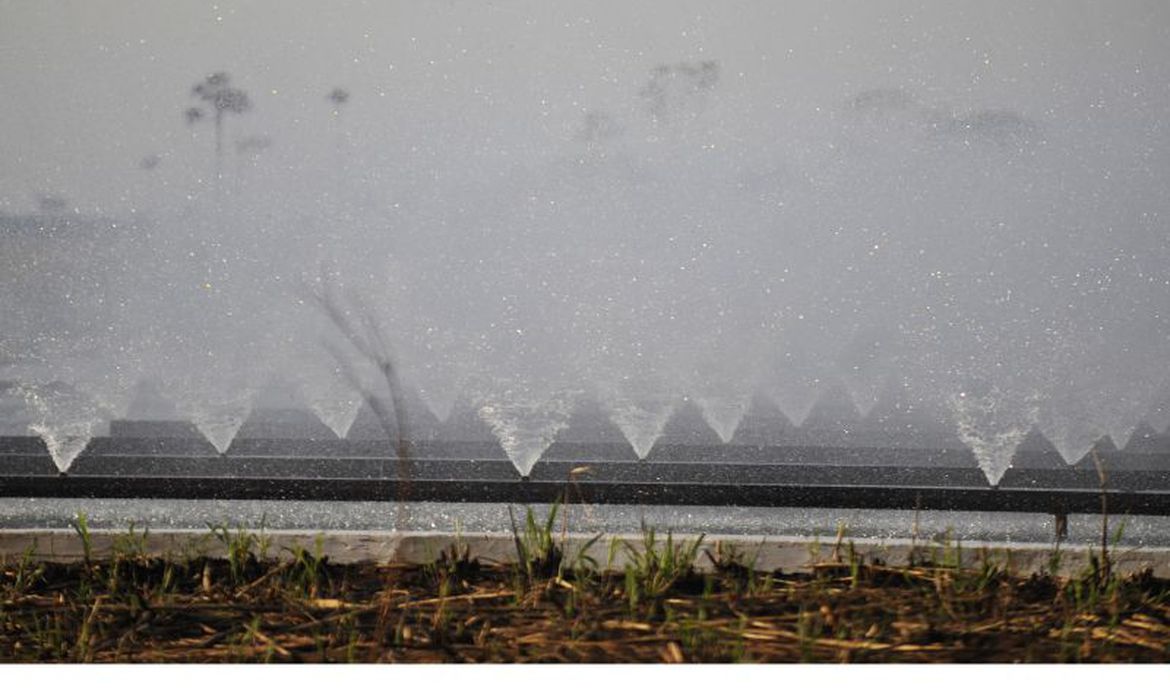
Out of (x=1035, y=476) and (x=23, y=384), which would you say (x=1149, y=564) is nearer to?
(x=1035, y=476)

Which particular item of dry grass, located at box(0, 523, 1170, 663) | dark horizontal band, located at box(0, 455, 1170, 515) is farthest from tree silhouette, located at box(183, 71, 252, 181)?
dry grass, located at box(0, 523, 1170, 663)

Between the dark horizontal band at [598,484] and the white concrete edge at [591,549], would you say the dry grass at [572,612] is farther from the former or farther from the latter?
the dark horizontal band at [598,484]

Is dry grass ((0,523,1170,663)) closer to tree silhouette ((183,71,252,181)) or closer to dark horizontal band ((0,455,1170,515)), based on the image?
dark horizontal band ((0,455,1170,515))

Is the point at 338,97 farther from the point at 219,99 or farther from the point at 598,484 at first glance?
the point at 598,484

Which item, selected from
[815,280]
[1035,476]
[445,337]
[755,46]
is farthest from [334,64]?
[1035,476]

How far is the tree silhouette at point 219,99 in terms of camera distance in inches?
84.0

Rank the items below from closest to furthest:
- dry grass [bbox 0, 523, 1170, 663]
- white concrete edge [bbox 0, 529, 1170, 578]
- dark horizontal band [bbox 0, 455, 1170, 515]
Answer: dry grass [bbox 0, 523, 1170, 663] < white concrete edge [bbox 0, 529, 1170, 578] < dark horizontal band [bbox 0, 455, 1170, 515]

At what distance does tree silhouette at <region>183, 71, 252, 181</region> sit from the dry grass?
25.6 inches

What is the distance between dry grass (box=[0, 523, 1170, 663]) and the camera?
1.65 m

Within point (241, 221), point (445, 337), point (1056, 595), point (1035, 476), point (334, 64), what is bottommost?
point (1056, 595)

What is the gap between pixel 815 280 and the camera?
217 cm

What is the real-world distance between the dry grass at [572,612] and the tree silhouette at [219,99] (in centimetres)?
65

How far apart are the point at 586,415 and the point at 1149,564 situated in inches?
33.4
